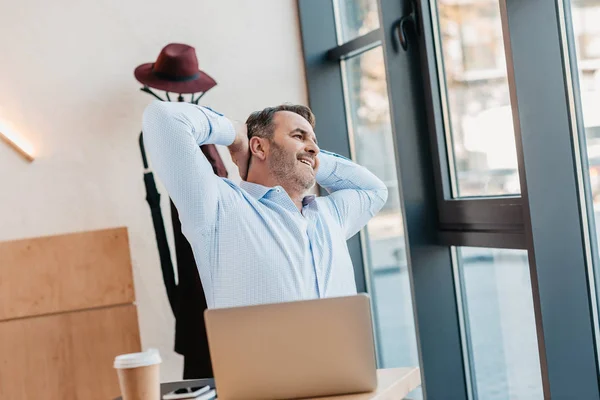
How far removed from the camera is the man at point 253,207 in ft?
8.16

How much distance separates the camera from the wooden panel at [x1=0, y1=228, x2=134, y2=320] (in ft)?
10.7

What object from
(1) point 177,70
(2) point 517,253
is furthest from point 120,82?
(2) point 517,253

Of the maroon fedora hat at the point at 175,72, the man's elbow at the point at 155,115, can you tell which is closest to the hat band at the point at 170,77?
the maroon fedora hat at the point at 175,72

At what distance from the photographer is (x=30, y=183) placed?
12.3ft

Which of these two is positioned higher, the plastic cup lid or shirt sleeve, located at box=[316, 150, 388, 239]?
shirt sleeve, located at box=[316, 150, 388, 239]

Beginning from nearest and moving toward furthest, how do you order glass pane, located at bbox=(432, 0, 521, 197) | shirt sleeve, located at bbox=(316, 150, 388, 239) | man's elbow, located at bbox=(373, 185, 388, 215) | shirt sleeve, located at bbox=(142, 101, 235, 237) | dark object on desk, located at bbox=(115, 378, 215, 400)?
dark object on desk, located at bbox=(115, 378, 215, 400), shirt sleeve, located at bbox=(142, 101, 235, 237), glass pane, located at bbox=(432, 0, 521, 197), shirt sleeve, located at bbox=(316, 150, 388, 239), man's elbow, located at bbox=(373, 185, 388, 215)

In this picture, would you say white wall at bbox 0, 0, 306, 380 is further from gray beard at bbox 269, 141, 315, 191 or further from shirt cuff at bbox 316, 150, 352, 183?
gray beard at bbox 269, 141, 315, 191

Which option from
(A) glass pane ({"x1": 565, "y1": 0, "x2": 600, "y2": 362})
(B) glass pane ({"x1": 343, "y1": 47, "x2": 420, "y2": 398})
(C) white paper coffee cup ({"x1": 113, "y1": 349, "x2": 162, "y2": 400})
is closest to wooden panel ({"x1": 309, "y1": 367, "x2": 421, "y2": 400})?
(C) white paper coffee cup ({"x1": 113, "y1": 349, "x2": 162, "y2": 400})

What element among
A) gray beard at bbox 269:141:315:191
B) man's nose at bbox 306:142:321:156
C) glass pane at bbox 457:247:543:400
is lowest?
glass pane at bbox 457:247:543:400

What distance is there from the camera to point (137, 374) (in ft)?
6.01

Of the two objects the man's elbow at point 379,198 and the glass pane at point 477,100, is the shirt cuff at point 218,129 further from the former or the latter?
the glass pane at point 477,100

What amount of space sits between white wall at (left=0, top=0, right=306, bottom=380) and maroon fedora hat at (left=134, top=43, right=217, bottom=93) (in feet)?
0.88

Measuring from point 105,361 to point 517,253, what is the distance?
1681mm

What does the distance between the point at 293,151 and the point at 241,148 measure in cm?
20
